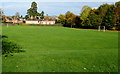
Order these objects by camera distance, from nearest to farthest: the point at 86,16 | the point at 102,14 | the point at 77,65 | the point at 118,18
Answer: the point at 77,65 < the point at 118,18 < the point at 102,14 < the point at 86,16

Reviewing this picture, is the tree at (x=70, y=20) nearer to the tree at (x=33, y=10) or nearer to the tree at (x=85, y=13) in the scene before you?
the tree at (x=85, y=13)

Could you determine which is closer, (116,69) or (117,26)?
(116,69)

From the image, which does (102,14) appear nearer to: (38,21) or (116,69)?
(116,69)

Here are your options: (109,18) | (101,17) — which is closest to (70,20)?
(101,17)

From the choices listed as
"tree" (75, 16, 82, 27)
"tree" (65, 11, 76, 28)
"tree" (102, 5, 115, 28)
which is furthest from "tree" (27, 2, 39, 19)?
"tree" (102, 5, 115, 28)

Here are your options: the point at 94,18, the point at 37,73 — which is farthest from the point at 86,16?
the point at 37,73

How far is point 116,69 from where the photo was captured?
478cm

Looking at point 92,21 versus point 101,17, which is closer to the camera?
point 101,17

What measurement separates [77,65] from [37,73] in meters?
1.54

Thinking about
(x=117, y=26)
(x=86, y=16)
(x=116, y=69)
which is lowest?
(x=116, y=69)

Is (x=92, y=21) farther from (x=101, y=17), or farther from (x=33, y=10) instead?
(x=33, y=10)

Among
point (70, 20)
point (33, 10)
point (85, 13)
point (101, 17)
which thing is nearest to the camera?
point (101, 17)

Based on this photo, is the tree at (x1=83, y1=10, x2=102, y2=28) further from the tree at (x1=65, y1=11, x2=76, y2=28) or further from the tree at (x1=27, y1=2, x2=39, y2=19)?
the tree at (x1=27, y1=2, x2=39, y2=19)

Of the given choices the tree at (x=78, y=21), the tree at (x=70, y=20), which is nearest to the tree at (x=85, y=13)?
the tree at (x=78, y=21)
